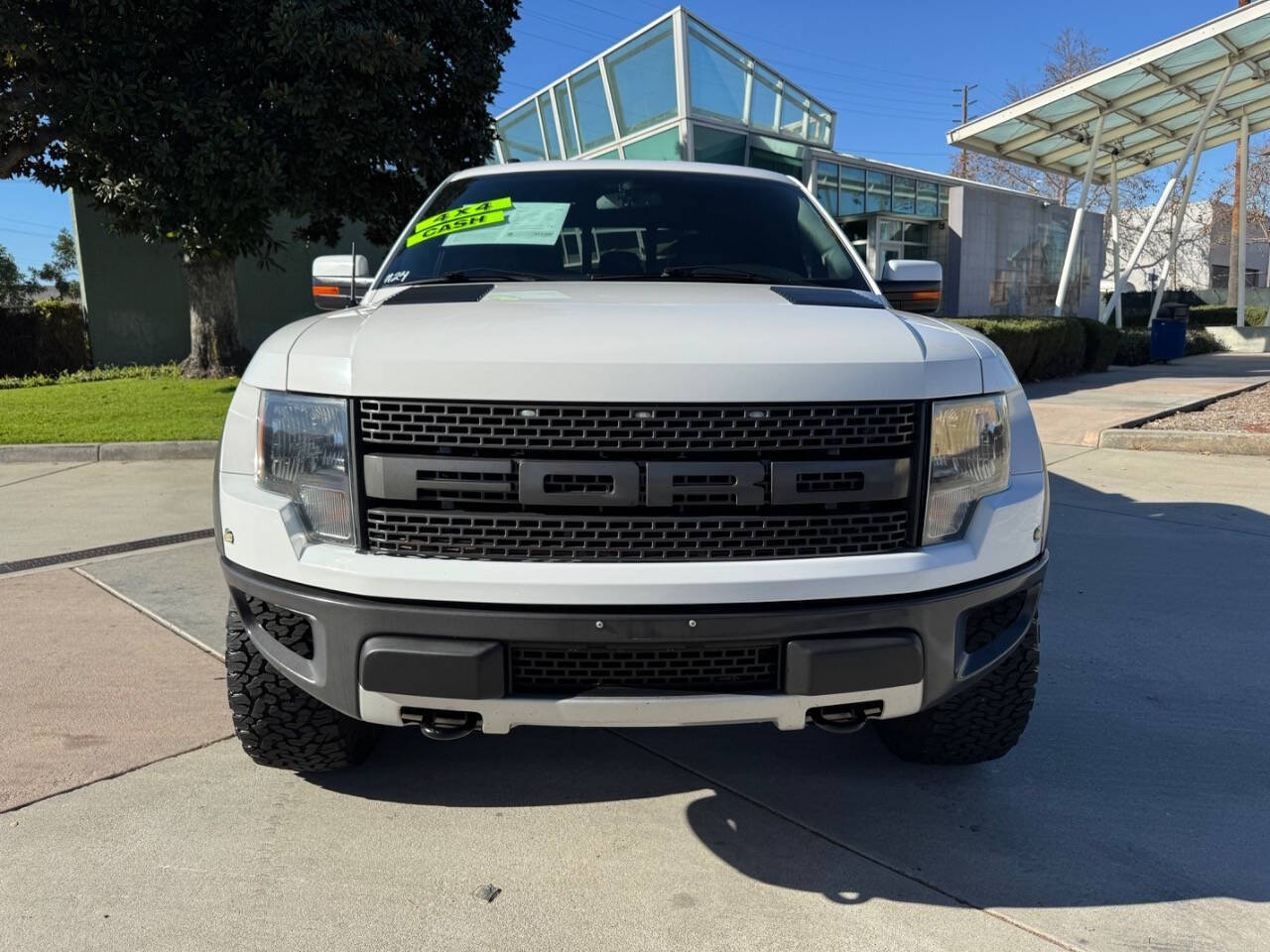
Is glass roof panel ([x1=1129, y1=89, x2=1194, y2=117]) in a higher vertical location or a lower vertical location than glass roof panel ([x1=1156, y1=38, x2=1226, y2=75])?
lower

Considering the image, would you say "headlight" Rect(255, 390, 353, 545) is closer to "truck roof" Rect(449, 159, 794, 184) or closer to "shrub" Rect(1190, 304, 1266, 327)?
"truck roof" Rect(449, 159, 794, 184)

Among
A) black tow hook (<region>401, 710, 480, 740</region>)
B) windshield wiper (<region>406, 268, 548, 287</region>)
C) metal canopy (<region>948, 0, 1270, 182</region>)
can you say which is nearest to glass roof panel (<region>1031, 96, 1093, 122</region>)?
metal canopy (<region>948, 0, 1270, 182</region>)

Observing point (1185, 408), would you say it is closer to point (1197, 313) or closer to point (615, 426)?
point (615, 426)

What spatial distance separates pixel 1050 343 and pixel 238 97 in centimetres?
1219

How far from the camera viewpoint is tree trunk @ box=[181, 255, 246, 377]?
12.4 meters

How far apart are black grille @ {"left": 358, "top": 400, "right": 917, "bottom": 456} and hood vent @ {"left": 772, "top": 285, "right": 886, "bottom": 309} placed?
549 mm

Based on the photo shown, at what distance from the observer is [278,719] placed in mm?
2365

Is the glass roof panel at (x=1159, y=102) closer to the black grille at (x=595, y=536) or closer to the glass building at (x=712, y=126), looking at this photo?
the glass building at (x=712, y=126)

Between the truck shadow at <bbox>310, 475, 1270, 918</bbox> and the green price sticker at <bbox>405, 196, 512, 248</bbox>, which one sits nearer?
the truck shadow at <bbox>310, 475, 1270, 918</bbox>

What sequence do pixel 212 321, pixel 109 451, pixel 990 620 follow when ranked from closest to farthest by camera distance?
1. pixel 990 620
2. pixel 109 451
3. pixel 212 321

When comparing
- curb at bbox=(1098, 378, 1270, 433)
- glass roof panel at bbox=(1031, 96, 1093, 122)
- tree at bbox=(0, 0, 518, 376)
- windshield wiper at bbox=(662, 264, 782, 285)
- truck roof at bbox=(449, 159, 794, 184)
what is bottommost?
curb at bbox=(1098, 378, 1270, 433)

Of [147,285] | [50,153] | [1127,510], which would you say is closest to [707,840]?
[1127,510]

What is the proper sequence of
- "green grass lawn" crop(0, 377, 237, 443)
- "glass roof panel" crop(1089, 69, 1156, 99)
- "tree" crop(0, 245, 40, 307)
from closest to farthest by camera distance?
"green grass lawn" crop(0, 377, 237, 443)
"glass roof panel" crop(1089, 69, 1156, 99)
"tree" crop(0, 245, 40, 307)

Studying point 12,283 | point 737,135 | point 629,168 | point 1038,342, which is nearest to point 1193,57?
point 1038,342
